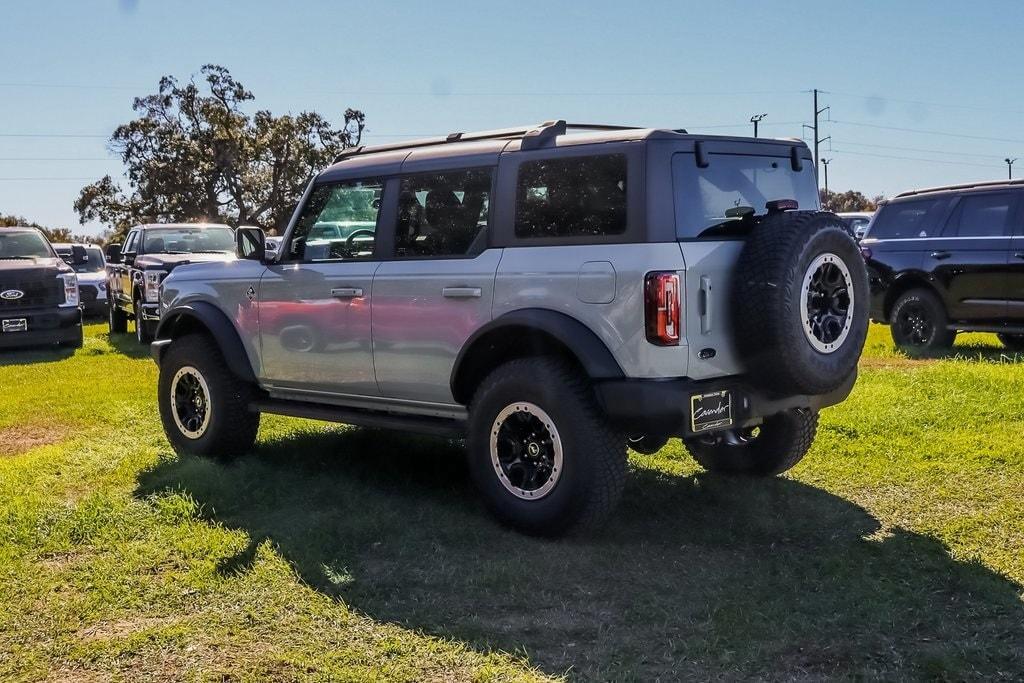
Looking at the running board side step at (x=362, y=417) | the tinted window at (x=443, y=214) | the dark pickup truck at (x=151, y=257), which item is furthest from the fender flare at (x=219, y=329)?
the dark pickup truck at (x=151, y=257)

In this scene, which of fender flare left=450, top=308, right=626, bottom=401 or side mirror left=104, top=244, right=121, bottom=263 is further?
side mirror left=104, top=244, right=121, bottom=263

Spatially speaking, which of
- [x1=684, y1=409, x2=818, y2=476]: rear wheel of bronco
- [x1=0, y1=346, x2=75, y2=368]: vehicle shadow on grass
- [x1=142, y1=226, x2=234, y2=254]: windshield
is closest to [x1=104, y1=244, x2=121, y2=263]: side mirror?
[x1=142, y1=226, x2=234, y2=254]: windshield

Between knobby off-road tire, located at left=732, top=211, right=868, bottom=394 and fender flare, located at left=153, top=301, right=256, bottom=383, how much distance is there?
11.2 feet

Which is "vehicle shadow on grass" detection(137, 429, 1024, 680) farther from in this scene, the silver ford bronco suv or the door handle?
the door handle

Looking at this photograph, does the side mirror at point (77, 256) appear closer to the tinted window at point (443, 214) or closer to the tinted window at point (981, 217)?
the tinted window at point (443, 214)

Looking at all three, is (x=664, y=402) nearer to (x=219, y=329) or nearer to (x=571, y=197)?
(x=571, y=197)

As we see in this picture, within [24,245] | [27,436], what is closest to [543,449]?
[27,436]

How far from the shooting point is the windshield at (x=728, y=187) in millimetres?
4801

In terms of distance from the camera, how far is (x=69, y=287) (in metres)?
14.3

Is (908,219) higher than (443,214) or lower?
higher

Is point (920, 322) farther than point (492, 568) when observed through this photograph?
Yes

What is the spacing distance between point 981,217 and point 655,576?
26.8ft

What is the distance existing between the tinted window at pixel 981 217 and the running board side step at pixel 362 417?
7.73 metres

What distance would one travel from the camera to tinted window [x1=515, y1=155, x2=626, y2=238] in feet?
15.9
